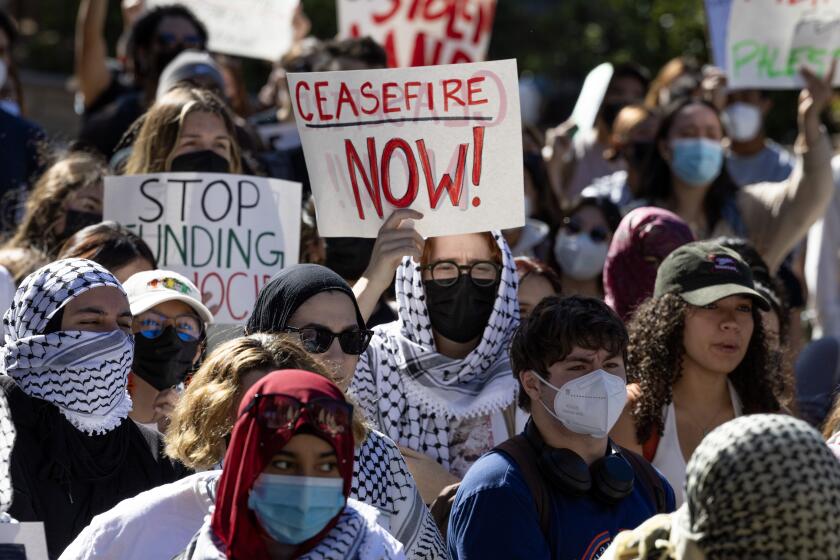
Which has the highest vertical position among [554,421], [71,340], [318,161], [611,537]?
[318,161]

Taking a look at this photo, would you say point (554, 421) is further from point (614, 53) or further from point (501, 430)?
point (614, 53)

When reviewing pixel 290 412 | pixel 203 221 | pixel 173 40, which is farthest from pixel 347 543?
pixel 173 40

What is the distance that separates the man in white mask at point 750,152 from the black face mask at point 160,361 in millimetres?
4404

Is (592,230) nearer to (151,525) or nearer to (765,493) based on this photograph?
(151,525)

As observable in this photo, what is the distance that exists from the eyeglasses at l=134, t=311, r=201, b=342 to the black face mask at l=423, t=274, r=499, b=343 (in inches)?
31.5

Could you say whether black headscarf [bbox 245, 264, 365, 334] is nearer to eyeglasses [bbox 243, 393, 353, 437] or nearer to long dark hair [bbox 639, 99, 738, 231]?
eyeglasses [bbox 243, 393, 353, 437]

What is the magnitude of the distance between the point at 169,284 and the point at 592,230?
2669mm

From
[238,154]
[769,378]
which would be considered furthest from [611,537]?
[238,154]

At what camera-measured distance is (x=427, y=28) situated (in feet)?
27.0

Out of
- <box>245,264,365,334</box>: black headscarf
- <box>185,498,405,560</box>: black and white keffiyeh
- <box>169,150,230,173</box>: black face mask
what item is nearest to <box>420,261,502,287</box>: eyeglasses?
<box>245,264,365,334</box>: black headscarf

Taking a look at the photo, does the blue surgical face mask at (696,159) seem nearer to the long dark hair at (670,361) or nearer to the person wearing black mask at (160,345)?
the long dark hair at (670,361)

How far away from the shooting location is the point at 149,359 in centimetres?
472

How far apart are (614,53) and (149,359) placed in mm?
11282

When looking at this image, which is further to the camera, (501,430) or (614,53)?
(614,53)
